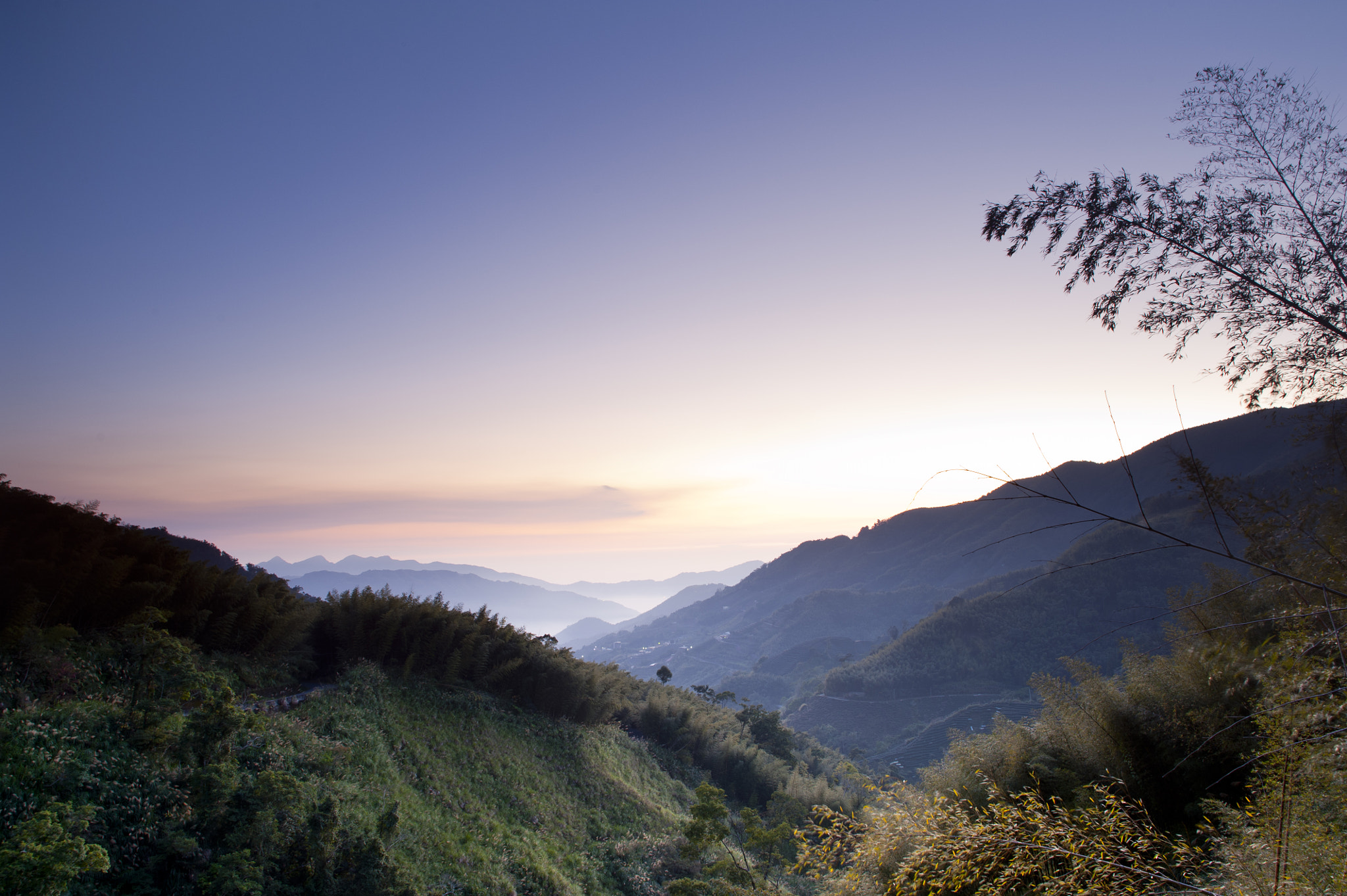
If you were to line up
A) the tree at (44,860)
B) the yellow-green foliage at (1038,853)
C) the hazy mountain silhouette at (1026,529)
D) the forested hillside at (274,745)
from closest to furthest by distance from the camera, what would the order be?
1. the yellow-green foliage at (1038,853)
2. the tree at (44,860)
3. the forested hillside at (274,745)
4. the hazy mountain silhouette at (1026,529)

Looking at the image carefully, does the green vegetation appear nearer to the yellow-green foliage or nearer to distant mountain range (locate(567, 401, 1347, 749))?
the yellow-green foliage

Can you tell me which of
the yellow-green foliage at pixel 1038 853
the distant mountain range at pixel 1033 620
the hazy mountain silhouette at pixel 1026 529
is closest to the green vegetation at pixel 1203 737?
the yellow-green foliage at pixel 1038 853

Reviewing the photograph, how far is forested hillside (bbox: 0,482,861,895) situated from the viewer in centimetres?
476

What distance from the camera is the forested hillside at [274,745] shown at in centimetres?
476

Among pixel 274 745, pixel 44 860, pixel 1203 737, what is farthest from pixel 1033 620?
pixel 44 860

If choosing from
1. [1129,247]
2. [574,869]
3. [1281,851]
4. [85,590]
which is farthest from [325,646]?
[1129,247]

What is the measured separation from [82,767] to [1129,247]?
1083 centimetres

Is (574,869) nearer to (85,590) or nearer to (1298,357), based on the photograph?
(85,590)

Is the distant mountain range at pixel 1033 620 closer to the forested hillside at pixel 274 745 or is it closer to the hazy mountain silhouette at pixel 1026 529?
the hazy mountain silhouette at pixel 1026 529

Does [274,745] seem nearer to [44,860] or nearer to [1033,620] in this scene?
[44,860]

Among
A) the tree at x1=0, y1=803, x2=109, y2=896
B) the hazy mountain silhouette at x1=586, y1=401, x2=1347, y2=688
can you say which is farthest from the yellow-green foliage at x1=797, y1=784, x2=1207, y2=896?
the hazy mountain silhouette at x1=586, y1=401, x2=1347, y2=688

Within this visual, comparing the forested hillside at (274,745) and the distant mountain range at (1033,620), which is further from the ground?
the forested hillside at (274,745)

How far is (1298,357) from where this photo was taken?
3.92 m

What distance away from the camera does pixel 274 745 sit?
6.84m
